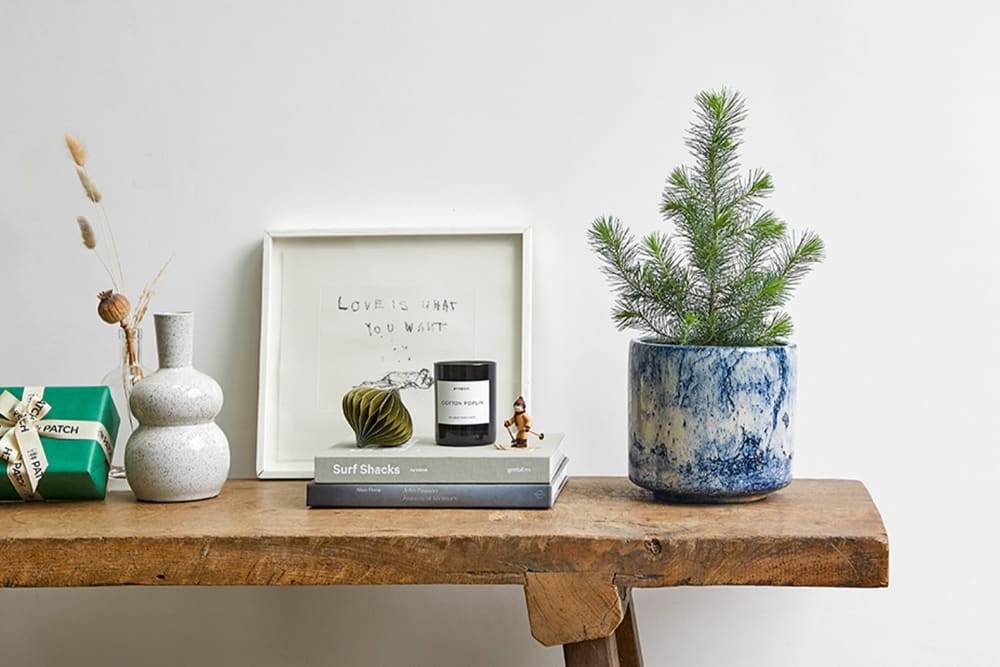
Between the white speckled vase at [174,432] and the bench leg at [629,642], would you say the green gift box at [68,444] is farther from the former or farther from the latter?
the bench leg at [629,642]

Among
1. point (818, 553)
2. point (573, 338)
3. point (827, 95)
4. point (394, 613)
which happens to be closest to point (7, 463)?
point (394, 613)

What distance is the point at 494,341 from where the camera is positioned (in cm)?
143

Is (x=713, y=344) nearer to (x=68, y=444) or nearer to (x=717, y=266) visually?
(x=717, y=266)

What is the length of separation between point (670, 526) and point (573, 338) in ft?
1.31

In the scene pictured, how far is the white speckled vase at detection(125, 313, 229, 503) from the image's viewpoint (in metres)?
1.23

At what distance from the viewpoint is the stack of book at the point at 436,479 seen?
1.18 metres

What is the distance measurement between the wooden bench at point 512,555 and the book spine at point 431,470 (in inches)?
2.4

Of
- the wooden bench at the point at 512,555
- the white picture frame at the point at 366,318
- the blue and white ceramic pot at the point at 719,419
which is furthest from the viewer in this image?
the white picture frame at the point at 366,318

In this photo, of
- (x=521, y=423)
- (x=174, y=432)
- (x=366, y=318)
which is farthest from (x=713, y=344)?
(x=174, y=432)

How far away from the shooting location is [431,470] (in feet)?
3.92

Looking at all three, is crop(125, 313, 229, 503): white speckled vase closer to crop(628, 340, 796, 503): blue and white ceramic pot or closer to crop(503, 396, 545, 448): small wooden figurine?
crop(503, 396, 545, 448): small wooden figurine

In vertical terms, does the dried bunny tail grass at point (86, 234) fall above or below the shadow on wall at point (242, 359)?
above

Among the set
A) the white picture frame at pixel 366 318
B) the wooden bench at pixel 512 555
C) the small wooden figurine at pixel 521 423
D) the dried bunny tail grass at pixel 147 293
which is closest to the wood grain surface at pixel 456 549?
the wooden bench at pixel 512 555

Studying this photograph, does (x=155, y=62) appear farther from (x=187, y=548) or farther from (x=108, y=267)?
(x=187, y=548)
